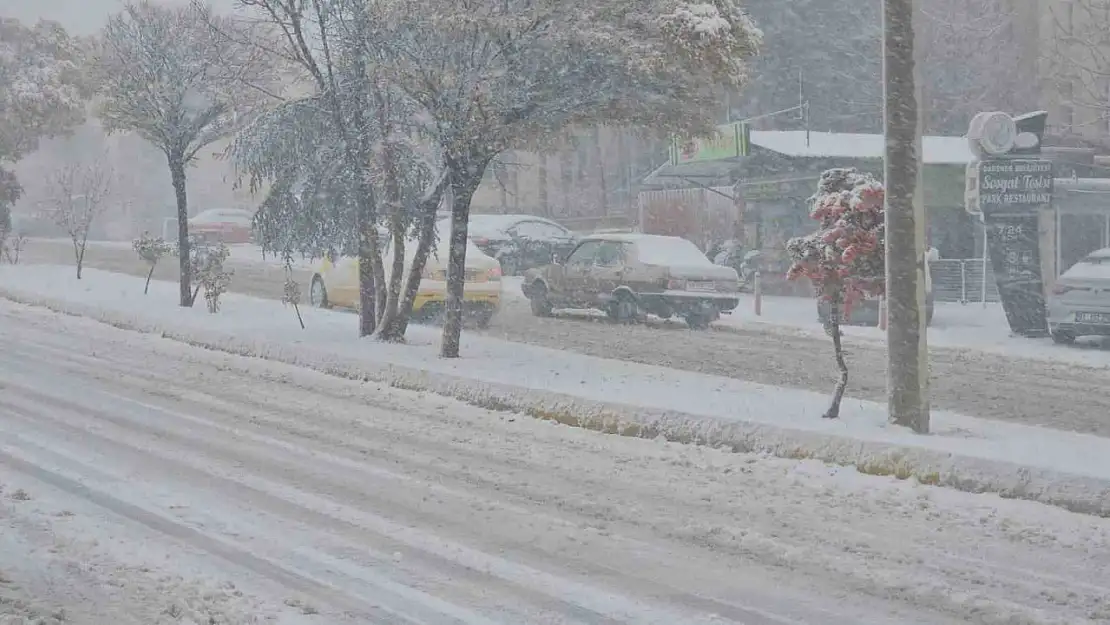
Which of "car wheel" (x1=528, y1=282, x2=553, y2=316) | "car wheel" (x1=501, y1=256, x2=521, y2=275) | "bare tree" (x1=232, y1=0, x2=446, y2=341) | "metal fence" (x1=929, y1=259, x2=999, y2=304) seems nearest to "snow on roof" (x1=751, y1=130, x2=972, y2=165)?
"metal fence" (x1=929, y1=259, x2=999, y2=304)

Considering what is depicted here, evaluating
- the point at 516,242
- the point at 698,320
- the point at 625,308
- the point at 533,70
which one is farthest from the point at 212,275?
the point at 516,242

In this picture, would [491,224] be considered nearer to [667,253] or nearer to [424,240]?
[667,253]

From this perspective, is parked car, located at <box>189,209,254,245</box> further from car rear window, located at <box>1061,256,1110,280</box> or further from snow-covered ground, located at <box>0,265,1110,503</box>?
car rear window, located at <box>1061,256,1110,280</box>

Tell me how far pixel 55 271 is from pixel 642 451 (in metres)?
22.8

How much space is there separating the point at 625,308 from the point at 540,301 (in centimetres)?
206

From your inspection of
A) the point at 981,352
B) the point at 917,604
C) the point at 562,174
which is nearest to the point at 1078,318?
the point at 981,352

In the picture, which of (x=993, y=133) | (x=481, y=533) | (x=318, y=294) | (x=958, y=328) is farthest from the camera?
(x=318, y=294)

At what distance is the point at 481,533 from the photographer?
23.0 ft

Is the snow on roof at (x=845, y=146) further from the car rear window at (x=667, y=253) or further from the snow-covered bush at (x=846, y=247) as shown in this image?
the snow-covered bush at (x=846, y=247)

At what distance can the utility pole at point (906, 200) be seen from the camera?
31.4 feet

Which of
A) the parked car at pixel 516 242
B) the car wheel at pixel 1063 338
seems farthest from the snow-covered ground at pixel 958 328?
the parked car at pixel 516 242

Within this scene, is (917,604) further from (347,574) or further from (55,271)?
(55,271)

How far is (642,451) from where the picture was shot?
31.4ft

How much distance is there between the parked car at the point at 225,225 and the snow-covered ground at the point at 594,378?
24.4m
